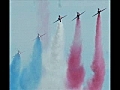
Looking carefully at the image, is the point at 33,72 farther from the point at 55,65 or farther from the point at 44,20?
the point at 44,20

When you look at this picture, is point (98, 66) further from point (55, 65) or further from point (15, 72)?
point (15, 72)

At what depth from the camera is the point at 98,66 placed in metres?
3.29

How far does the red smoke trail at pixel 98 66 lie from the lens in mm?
3283

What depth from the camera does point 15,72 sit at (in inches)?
131

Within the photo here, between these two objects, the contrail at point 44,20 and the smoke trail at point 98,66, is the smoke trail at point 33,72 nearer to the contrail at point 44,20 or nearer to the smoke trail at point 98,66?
the contrail at point 44,20

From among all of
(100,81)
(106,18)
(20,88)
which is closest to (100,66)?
(100,81)

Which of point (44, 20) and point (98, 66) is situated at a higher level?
point (44, 20)

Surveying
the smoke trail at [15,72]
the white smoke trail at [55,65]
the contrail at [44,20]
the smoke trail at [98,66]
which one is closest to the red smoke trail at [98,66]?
the smoke trail at [98,66]

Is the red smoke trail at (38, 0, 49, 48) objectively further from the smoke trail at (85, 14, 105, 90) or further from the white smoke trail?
the smoke trail at (85, 14, 105, 90)

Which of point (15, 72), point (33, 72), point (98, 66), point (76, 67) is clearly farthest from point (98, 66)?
point (15, 72)

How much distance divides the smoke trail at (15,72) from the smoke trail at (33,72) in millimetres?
35

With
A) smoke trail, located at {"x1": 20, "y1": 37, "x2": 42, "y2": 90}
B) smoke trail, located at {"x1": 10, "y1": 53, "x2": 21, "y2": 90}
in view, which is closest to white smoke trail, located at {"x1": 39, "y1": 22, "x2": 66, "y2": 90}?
smoke trail, located at {"x1": 20, "y1": 37, "x2": 42, "y2": 90}
